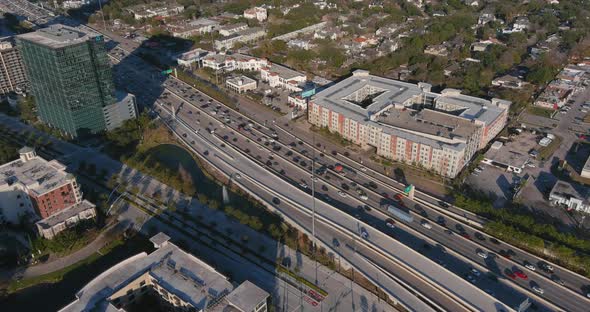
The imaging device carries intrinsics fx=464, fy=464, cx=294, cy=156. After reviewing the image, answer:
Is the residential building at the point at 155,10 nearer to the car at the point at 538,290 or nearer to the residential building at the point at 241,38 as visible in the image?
the residential building at the point at 241,38

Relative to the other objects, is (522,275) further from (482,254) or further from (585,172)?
(585,172)

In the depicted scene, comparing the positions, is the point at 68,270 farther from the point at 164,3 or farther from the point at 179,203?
the point at 164,3

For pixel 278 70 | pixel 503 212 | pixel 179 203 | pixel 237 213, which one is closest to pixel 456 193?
pixel 503 212

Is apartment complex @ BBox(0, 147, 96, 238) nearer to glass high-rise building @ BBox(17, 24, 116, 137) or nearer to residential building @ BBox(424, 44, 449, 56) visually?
glass high-rise building @ BBox(17, 24, 116, 137)

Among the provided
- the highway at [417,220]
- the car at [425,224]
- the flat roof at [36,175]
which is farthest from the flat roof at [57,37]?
the car at [425,224]

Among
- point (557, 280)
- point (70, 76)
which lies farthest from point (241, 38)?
point (557, 280)

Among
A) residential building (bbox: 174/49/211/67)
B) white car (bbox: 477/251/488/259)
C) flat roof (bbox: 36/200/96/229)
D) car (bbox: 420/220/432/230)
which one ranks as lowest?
white car (bbox: 477/251/488/259)

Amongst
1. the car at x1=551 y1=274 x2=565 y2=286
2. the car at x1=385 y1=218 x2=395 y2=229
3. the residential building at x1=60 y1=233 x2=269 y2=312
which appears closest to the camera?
the residential building at x1=60 y1=233 x2=269 y2=312

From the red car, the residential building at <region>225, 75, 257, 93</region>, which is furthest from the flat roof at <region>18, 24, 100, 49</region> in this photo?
the red car
